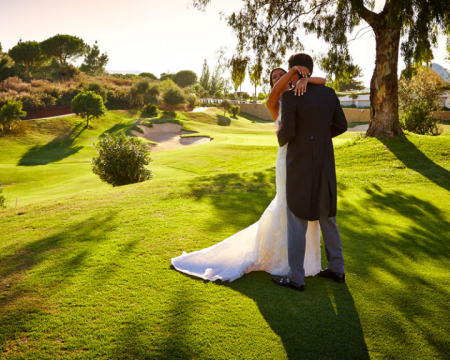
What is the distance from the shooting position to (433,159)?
10133 millimetres

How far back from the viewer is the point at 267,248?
3605 mm

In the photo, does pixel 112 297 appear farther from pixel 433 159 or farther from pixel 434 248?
pixel 433 159

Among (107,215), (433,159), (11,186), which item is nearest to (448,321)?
(107,215)

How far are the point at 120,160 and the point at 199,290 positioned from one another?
30.4 feet

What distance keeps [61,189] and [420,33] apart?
53.8 ft

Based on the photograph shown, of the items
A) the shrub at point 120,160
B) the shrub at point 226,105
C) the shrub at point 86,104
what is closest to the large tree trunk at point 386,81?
the shrub at point 120,160

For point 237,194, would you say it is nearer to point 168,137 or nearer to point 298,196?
point 298,196

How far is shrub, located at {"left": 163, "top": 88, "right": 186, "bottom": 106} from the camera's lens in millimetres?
48625

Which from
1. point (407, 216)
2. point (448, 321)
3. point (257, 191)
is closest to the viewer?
point (448, 321)

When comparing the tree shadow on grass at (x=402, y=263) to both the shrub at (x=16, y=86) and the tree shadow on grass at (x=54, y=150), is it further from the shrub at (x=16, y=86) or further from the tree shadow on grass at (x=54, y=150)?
the shrub at (x=16, y=86)

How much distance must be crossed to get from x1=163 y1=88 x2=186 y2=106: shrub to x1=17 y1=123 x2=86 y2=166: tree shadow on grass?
18464mm

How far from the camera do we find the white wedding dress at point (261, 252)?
3.48 metres

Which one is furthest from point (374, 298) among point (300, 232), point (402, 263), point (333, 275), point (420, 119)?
point (420, 119)

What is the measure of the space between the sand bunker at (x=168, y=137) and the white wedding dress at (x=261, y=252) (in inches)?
1028
